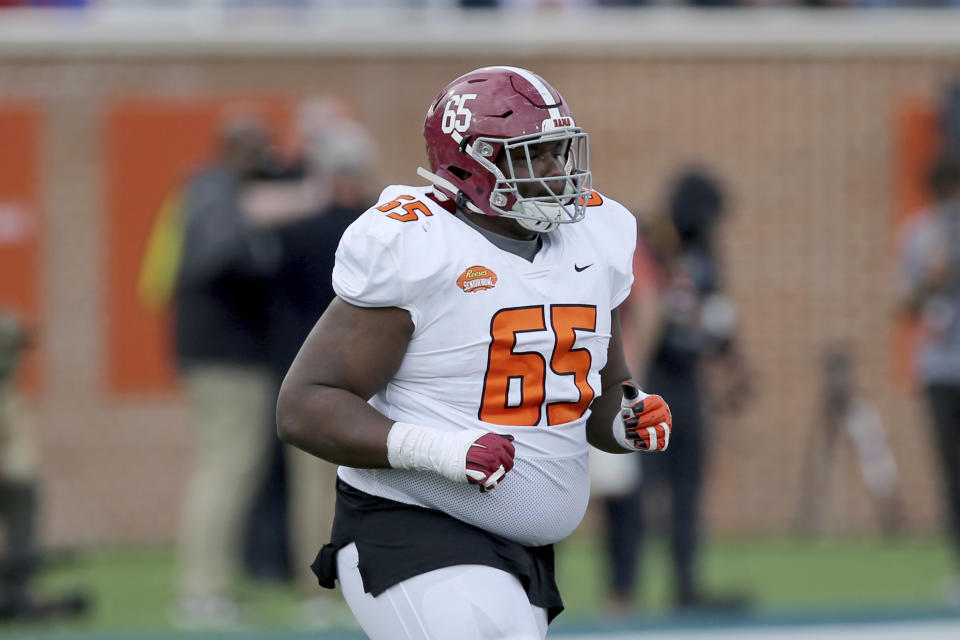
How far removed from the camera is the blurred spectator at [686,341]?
6137mm

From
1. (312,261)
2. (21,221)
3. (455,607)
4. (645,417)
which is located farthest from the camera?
(21,221)

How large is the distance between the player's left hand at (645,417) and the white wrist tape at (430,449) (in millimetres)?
413

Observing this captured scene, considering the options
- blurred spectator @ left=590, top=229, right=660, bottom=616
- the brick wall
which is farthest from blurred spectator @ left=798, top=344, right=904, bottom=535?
blurred spectator @ left=590, top=229, right=660, bottom=616

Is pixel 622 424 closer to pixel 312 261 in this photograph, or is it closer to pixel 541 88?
pixel 541 88

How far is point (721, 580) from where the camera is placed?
307 inches

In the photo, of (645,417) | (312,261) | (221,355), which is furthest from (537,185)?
(221,355)

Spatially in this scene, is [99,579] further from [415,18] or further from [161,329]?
[415,18]

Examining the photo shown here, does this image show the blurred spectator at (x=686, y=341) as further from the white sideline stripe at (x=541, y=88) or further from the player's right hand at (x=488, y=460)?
the player's right hand at (x=488, y=460)

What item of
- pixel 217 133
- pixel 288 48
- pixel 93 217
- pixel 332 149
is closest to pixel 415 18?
pixel 288 48

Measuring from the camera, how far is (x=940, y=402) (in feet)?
21.5

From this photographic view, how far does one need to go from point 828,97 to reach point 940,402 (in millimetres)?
3536

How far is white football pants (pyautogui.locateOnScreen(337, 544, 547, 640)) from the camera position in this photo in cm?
299

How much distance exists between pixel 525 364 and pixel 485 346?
0.10m

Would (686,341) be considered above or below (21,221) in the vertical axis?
above
